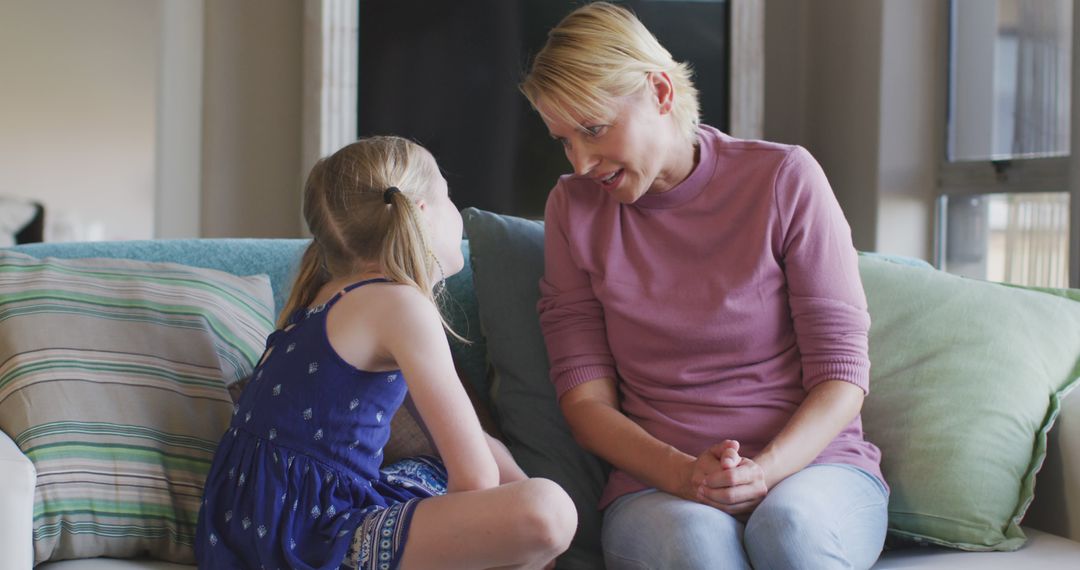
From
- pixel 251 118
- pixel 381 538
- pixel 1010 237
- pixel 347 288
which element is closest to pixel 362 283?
pixel 347 288

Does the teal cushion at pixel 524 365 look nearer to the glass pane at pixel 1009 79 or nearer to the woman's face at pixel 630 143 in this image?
the woman's face at pixel 630 143

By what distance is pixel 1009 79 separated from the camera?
331cm

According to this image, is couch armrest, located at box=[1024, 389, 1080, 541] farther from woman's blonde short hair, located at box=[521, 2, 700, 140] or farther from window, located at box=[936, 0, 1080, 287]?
window, located at box=[936, 0, 1080, 287]

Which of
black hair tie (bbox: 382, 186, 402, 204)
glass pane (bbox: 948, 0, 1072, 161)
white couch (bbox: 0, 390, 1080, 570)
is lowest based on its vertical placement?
white couch (bbox: 0, 390, 1080, 570)

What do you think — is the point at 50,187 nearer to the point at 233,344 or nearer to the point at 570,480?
the point at 233,344

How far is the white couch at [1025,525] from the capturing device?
1.12 metres

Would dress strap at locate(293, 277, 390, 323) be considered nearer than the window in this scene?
Yes

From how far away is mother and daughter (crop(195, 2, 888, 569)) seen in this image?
122cm

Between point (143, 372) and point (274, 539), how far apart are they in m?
0.35

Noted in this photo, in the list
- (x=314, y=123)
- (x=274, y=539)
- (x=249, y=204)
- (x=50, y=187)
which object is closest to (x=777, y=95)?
(x=314, y=123)

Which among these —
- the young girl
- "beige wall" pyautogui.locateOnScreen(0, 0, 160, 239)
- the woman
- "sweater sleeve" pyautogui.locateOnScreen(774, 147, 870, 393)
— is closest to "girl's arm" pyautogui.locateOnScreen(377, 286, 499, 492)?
the young girl

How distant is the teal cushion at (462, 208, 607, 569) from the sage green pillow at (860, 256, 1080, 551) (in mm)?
416

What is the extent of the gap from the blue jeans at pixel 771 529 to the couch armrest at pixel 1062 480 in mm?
298

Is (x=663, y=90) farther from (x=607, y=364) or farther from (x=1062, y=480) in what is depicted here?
(x=1062, y=480)
